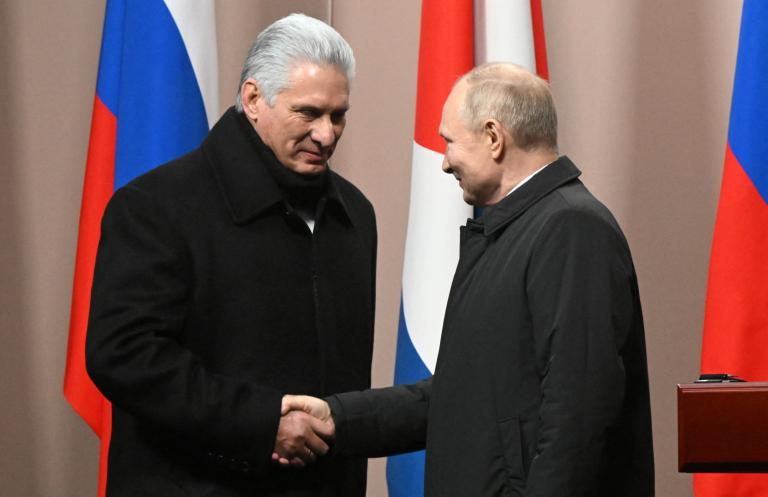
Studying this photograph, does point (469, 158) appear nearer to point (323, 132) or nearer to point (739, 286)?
point (323, 132)

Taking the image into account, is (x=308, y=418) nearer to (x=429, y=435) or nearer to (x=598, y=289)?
(x=429, y=435)

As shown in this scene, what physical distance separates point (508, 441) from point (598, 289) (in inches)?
10.5

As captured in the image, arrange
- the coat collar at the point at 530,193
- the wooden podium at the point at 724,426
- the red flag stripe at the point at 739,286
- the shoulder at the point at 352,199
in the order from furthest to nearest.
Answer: the red flag stripe at the point at 739,286
the shoulder at the point at 352,199
the coat collar at the point at 530,193
the wooden podium at the point at 724,426

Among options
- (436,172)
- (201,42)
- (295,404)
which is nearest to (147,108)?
(201,42)

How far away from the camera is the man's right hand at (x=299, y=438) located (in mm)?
1908

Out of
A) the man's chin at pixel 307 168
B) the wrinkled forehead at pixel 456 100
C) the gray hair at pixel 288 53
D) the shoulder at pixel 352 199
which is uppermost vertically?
the gray hair at pixel 288 53

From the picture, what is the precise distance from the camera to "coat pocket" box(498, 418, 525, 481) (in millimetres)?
1673

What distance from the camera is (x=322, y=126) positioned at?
2008 mm

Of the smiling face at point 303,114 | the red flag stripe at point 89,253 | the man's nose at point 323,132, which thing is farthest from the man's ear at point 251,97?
the red flag stripe at point 89,253

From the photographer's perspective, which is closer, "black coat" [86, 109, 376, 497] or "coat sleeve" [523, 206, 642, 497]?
"coat sleeve" [523, 206, 642, 497]

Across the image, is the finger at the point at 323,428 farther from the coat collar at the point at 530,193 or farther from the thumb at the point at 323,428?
the coat collar at the point at 530,193

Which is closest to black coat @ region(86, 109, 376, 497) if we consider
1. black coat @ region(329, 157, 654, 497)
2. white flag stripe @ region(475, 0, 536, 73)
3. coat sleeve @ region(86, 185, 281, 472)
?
coat sleeve @ region(86, 185, 281, 472)

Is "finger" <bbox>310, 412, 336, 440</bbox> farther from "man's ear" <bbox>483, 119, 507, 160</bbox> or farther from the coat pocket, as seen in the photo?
"man's ear" <bbox>483, 119, 507, 160</bbox>

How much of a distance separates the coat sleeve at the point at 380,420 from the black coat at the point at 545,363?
0.22 m
